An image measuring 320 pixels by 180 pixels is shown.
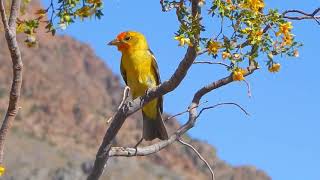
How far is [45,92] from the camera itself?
150 m

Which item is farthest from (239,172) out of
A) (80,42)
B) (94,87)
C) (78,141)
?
(80,42)

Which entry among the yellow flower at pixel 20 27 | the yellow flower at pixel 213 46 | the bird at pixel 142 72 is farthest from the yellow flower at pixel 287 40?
the bird at pixel 142 72

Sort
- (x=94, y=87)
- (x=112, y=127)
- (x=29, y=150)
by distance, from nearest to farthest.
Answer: (x=112, y=127), (x=29, y=150), (x=94, y=87)

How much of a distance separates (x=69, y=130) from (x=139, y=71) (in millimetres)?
136851

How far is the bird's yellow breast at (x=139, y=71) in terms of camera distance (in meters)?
11.1

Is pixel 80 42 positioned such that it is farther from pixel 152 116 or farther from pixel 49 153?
pixel 152 116

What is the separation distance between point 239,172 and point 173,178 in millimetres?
19330

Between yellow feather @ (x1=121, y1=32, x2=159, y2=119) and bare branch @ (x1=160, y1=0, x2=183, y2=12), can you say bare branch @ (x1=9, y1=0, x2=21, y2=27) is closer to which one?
bare branch @ (x1=160, y1=0, x2=183, y2=12)

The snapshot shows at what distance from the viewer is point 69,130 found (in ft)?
481

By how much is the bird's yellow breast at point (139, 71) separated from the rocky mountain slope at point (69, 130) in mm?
98735

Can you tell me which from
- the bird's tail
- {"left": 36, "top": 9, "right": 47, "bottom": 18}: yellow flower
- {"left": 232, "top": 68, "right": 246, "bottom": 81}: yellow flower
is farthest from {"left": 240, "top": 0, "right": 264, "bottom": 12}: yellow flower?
the bird's tail

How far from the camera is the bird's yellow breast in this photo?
36.3 ft

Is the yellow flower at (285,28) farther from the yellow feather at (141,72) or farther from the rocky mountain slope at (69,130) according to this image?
the rocky mountain slope at (69,130)

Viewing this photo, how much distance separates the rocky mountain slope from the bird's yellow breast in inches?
3887
